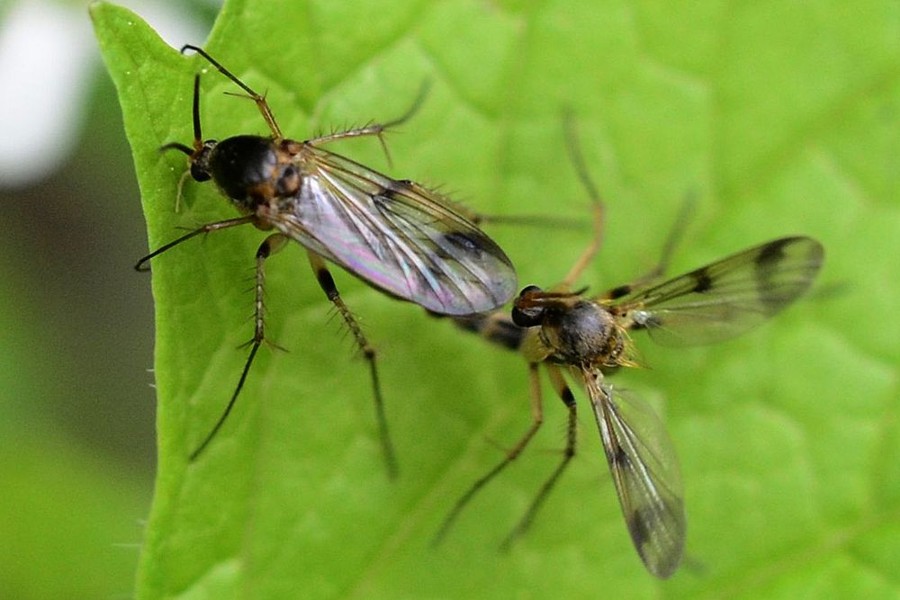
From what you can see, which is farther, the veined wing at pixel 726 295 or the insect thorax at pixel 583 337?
the insect thorax at pixel 583 337

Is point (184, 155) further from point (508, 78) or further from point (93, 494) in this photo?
point (93, 494)

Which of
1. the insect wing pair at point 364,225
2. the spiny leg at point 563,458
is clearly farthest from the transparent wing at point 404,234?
the spiny leg at point 563,458

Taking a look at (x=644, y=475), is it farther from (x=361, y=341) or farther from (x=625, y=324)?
(x=361, y=341)

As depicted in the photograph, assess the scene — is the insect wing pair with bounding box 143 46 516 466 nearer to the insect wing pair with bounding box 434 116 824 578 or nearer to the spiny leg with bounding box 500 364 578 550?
the insect wing pair with bounding box 434 116 824 578

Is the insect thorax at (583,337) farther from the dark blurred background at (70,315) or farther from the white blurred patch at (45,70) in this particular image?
the white blurred patch at (45,70)

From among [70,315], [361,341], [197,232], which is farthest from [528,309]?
[70,315]

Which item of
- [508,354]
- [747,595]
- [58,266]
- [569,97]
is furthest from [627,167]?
[58,266]

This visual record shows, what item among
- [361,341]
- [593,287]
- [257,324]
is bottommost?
[257,324]
